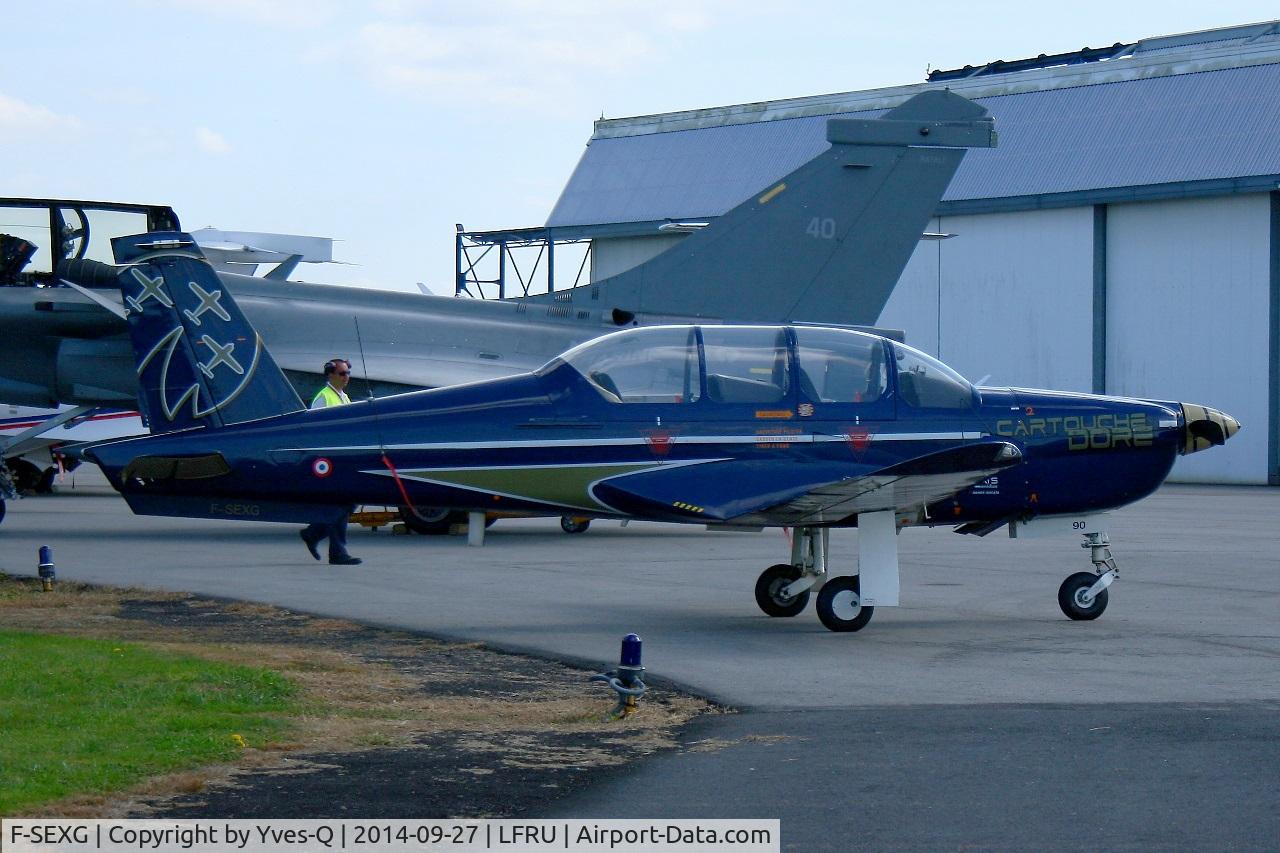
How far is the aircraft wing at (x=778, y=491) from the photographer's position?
9.74 m

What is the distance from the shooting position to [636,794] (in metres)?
5.68

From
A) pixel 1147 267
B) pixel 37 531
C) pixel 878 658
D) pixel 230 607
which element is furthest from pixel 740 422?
pixel 1147 267

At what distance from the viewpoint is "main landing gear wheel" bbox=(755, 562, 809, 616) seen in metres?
11.2

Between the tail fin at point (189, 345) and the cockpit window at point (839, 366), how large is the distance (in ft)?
13.8

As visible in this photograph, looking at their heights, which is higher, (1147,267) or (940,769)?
(1147,267)

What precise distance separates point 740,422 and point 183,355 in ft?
17.0

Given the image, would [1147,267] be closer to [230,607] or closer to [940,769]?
[230,607]

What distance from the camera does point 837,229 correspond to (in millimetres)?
18500

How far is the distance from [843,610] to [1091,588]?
2039mm

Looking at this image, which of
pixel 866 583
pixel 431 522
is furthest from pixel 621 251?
pixel 866 583

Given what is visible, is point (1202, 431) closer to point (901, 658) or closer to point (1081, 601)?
point (1081, 601)

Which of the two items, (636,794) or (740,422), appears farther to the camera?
(740,422)

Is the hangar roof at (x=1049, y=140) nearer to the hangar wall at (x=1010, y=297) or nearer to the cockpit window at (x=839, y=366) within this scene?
the hangar wall at (x=1010, y=297)

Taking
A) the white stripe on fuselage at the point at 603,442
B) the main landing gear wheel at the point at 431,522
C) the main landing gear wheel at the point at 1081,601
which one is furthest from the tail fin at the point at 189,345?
the main landing gear wheel at the point at 1081,601
